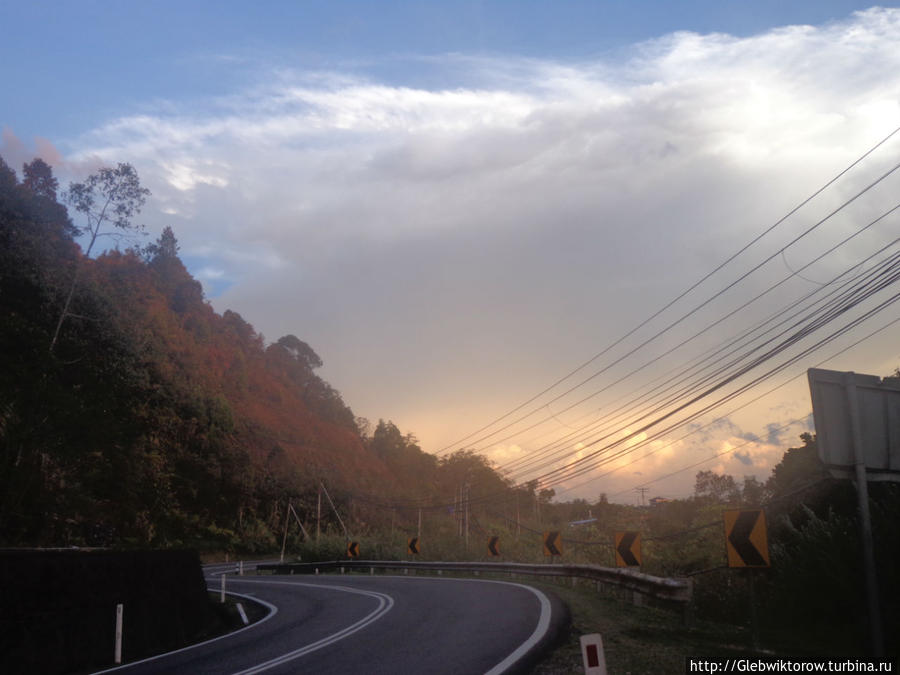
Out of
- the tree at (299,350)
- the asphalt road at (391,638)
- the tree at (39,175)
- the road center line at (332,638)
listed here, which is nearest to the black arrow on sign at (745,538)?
the asphalt road at (391,638)

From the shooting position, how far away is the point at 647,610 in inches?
577

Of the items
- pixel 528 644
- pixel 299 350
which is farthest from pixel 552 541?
pixel 299 350

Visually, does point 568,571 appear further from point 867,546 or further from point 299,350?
point 299,350

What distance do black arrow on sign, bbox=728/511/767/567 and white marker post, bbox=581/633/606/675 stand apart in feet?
14.2

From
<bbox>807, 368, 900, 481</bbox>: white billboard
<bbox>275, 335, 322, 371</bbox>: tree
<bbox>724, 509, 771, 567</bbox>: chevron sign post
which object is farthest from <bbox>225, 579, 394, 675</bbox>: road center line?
<bbox>275, 335, 322, 371</bbox>: tree

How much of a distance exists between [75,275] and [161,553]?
30.3m

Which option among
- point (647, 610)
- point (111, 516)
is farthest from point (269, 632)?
point (111, 516)

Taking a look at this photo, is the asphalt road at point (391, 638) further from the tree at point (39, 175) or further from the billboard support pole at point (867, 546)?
the tree at point (39, 175)

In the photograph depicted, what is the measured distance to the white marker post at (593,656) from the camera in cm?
607

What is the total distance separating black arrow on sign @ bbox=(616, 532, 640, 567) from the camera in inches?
639

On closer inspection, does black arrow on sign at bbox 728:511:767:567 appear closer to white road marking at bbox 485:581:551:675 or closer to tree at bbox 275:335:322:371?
white road marking at bbox 485:581:551:675

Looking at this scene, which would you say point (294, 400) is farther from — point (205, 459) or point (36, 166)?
point (36, 166)

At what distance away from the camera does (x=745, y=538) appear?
→ 9.66 m

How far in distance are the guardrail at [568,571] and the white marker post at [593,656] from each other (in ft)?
21.1
